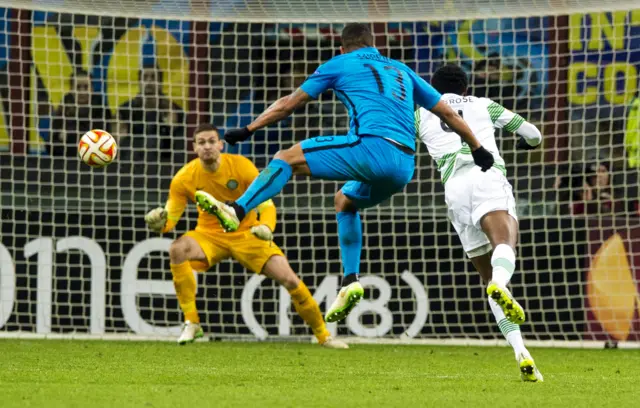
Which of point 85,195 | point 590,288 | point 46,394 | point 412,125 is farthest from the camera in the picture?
point 85,195

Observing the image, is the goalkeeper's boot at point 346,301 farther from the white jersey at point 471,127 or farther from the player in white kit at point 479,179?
the white jersey at point 471,127

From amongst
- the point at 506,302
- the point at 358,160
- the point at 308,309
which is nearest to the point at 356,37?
the point at 358,160

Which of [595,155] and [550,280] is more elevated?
[595,155]

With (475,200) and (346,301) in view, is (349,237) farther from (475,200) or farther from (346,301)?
(475,200)

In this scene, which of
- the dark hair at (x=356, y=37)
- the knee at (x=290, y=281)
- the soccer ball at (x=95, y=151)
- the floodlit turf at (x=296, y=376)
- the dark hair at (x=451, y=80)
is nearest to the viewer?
the floodlit turf at (x=296, y=376)

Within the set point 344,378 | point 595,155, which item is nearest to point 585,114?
point 595,155

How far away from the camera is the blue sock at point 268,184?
638cm

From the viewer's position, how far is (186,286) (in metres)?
10.3

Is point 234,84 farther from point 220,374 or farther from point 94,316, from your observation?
point 220,374

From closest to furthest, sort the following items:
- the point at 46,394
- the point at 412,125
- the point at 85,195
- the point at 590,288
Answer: the point at 46,394 < the point at 412,125 < the point at 590,288 < the point at 85,195

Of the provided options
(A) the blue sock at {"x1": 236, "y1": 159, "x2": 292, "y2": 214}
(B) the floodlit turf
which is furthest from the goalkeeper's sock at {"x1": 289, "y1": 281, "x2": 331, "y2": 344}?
(A) the blue sock at {"x1": 236, "y1": 159, "x2": 292, "y2": 214}

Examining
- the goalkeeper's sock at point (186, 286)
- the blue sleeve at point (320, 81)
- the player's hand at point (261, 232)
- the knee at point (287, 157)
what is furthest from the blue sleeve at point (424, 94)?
the goalkeeper's sock at point (186, 286)

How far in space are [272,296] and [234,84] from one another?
94.6 inches

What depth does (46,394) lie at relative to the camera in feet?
18.5
